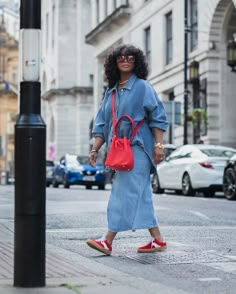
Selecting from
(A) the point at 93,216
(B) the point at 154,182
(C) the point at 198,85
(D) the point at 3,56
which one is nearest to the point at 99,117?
(A) the point at 93,216

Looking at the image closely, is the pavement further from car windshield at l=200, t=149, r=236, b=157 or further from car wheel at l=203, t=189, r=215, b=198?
car wheel at l=203, t=189, r=215, b=198

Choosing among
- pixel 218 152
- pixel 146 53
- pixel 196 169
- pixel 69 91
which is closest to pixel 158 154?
pixel 196 169

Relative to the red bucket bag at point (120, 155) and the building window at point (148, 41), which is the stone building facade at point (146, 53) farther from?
the red bucket bag at point (120, 155)

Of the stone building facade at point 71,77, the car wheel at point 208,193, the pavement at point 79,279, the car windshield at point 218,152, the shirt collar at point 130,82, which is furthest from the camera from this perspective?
the stone building facade at point 71,77

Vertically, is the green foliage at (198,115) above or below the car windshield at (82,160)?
above

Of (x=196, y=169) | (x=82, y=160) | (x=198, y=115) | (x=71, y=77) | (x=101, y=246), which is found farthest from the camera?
(x=71, y=77)

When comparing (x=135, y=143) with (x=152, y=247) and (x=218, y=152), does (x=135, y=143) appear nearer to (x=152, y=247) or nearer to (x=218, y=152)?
(x=152, y=247)

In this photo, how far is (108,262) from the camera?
6.98m

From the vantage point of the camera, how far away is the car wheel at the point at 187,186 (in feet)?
71.5

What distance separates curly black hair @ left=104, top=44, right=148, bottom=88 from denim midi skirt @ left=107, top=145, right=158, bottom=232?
697 millimetres

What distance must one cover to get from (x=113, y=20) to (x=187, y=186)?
2957 centimetres

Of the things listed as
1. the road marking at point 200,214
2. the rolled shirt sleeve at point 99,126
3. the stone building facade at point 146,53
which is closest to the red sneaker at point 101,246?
the rolled shirt sleeve at point 99,126

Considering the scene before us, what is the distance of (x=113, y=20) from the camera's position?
50062mm

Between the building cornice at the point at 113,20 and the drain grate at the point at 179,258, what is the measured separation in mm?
41736
